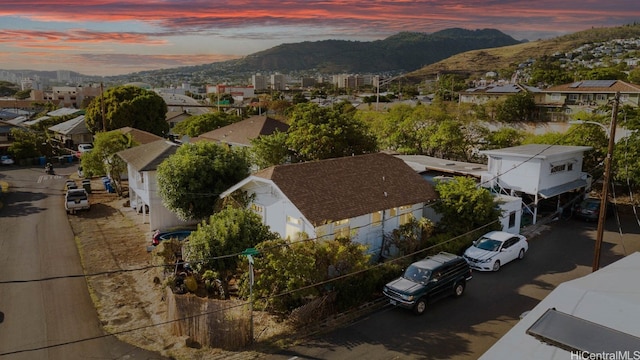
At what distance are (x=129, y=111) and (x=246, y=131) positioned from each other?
24.2 meters

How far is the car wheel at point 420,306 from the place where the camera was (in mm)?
17609

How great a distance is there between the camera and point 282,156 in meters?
34.3

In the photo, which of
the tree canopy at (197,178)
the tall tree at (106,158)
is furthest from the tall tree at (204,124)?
the tree canopy at (197,178)

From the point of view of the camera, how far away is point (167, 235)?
26.6 meters

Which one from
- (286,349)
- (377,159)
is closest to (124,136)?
(377,159)

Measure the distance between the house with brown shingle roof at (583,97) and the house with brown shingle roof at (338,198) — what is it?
4463 centimetres

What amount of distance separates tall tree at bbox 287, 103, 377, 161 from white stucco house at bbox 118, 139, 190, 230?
30.5 ft

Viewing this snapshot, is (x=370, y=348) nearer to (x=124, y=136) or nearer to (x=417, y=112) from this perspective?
(x=124, y=136)

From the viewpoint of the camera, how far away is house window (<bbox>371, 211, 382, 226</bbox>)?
23141 mm

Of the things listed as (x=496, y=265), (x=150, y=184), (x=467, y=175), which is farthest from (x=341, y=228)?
(x=467, y=175)

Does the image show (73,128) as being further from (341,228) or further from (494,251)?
(494,251)

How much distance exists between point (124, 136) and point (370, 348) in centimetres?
3404

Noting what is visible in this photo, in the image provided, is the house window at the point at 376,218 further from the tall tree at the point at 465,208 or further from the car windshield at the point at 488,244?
the car windshield at the point at 488,244

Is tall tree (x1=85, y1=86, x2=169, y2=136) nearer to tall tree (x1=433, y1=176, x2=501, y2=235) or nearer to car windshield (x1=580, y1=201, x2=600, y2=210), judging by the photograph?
tall tree (x1=433, y1=176, x2=501, y2=235)
